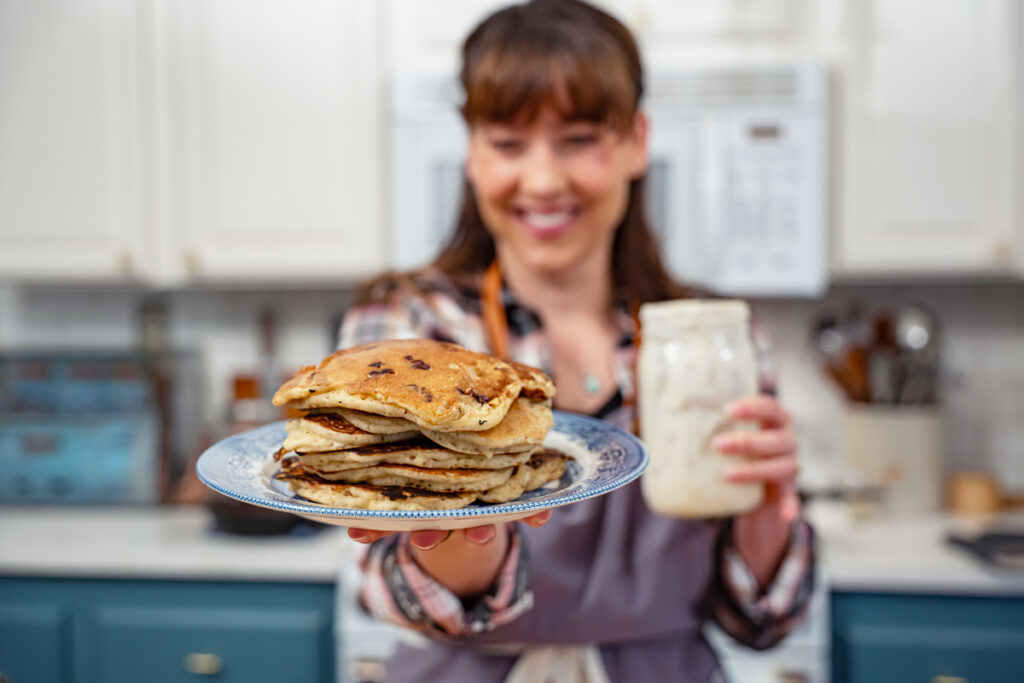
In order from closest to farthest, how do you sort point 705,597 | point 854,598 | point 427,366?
point 427,366 → point 705,597 → point 854,598

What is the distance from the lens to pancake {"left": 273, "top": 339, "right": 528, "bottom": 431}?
20.8 inches

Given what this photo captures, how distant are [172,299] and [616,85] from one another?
204cm

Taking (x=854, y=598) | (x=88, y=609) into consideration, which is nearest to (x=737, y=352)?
(x=854, y=598)

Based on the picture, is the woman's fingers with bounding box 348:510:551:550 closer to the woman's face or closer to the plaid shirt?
the plaid shirt

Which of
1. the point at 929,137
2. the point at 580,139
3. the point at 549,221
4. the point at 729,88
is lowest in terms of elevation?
the point at 549,221

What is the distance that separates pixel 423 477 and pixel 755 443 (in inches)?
14.9

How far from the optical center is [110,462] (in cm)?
220

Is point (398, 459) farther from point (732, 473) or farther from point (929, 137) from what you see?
point (929, 137)

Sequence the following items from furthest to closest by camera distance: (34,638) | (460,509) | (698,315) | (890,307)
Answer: (890,307) → (34,638) → (698,315) → (460,509)

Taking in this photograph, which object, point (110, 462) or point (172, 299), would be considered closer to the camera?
point (110, 462)

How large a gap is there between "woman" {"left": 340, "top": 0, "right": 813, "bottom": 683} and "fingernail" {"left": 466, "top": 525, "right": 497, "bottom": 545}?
260 millimetres

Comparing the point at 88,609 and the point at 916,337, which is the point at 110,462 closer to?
the point at 88,609

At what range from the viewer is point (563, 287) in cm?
119

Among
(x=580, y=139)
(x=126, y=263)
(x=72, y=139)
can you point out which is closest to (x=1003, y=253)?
(x=580, y=139)
